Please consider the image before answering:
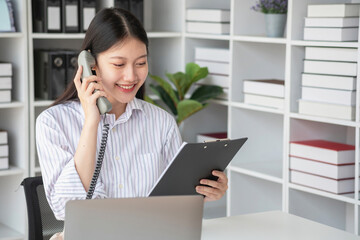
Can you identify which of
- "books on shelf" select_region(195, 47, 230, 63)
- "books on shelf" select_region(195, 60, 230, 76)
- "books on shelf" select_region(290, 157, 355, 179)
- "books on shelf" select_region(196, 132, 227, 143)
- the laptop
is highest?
"books on shelf" select_region(195, 47, 230, 63)

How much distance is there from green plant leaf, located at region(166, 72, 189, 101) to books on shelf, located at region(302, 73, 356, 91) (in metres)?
0.78

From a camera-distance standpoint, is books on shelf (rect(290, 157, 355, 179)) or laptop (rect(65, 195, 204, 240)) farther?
books on shelf (rect(290, 157, 355, 179))

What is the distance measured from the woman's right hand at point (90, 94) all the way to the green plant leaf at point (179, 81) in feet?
5.63

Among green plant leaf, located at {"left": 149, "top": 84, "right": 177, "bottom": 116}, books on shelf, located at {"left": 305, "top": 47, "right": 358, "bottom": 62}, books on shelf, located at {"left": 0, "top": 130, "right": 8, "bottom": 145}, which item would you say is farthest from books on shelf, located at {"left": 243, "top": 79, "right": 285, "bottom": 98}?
books on shelf, located at {"left": 0, "top": 130, "right": 8, "bottom": 145}

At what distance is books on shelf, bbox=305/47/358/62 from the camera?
2.86 m

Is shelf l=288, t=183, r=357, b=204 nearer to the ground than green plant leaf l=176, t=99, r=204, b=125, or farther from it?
Result: nearer to the ground

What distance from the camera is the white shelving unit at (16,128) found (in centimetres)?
333

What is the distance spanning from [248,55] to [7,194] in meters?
1.53

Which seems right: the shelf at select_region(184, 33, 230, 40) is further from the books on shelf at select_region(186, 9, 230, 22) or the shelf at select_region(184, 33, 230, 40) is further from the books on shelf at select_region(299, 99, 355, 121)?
the books on shelf at select_region(299, 99, 355, 121)

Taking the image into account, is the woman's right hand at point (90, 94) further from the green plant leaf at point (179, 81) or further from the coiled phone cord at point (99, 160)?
the green plant leaf at point (179, 81)

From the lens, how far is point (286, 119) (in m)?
3.18

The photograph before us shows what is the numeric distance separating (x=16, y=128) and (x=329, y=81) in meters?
1.65

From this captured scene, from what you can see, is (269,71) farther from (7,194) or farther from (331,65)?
(7,194)

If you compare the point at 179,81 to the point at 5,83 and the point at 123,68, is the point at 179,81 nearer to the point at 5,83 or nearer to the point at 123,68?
the point at 5,83
